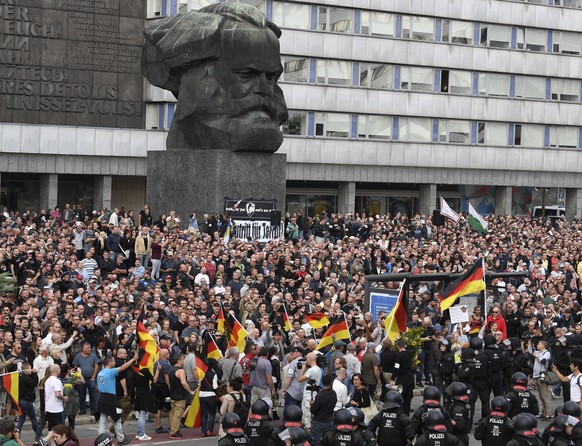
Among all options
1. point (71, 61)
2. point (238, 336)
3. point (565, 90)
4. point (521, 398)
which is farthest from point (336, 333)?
point (565, 90)

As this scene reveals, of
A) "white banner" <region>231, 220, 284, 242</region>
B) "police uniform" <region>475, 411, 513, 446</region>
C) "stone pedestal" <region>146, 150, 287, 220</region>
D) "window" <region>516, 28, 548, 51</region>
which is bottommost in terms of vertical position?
"police uniform" <region>475, 411, 513, 446</region>

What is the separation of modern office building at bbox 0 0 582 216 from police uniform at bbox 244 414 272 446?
127 feet

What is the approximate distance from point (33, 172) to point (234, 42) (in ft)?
58.7

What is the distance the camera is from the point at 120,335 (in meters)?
22.8

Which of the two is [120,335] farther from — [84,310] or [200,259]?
[200,259]

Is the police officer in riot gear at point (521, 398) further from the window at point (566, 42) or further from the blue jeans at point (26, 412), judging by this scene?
the window at point (566, 42)

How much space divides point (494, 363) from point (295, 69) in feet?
126

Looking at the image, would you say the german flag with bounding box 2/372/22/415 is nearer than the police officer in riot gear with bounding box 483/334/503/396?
Yes

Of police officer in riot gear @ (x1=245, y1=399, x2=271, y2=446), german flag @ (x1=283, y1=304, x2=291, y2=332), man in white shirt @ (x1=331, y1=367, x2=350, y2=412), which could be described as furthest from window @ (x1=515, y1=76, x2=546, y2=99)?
police officer in riot gear @ (x1=245, y1=399, x2=271, y2=446)

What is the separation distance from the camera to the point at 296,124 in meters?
60.7

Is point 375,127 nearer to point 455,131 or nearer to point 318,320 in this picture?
point 455,131

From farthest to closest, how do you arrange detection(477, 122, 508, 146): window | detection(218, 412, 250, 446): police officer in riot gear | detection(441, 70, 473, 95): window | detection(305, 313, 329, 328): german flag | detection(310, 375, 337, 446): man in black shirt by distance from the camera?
detection(477, 122, 508, 146): window
detection(441, 70, 473, 95): window
detection(305, 313, 329, 328): german flag
detection(310, 375, 337, 446): man in black shirt
detection(218, 412, 250, 446): police officer in riot gear

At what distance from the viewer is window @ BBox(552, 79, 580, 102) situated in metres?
68.8

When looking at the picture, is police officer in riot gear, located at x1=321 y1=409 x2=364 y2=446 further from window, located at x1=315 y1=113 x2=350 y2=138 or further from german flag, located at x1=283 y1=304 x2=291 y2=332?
window, located at x1=315 y1=113 x2=350 y2=138
